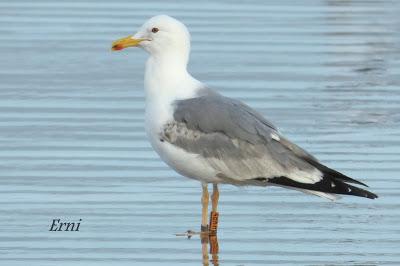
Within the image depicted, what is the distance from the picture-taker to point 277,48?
18.3 meters

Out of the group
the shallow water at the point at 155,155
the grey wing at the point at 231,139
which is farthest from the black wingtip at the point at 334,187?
the shallow water at the point at 155,155

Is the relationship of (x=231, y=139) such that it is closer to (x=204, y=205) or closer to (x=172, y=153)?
(x=172, y=153)

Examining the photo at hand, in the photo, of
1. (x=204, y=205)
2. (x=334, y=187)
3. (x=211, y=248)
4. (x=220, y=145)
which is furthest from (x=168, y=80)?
(x=334, y=187)

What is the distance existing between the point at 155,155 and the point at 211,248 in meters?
2.70

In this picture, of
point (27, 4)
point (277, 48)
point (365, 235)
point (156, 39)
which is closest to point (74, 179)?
point (156, 39)

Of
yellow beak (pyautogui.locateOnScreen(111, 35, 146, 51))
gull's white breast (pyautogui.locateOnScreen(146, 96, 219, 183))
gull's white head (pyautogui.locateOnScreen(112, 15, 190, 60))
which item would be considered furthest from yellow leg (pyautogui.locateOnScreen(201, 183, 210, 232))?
yellow beak (pyautogui.locateOnScreen(111, 35, 146, 51))

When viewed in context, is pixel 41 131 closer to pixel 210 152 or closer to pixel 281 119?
pixel 281 119

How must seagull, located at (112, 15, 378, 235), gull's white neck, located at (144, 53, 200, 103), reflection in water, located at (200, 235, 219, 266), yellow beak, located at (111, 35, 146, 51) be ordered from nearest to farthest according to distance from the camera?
1. reflection in water, located at (200, 235, 219, 266)
2. seagull, located at (112, 15, 378, 235)
3. gull's white neck, located at (144, 53, 200, 103)
4. yellow beak, located at (111, 35, 146, 51)

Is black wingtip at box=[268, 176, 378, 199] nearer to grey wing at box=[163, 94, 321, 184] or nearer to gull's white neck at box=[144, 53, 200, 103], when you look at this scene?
grey wing at box=[163, 94, 321, 184]

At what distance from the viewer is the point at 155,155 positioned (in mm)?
12984

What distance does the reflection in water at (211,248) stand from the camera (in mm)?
10008

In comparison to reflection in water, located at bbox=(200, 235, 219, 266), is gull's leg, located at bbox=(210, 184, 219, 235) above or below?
above

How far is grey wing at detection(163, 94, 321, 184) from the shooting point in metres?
10.7

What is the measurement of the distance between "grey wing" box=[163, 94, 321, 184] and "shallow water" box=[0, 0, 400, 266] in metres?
0.38
